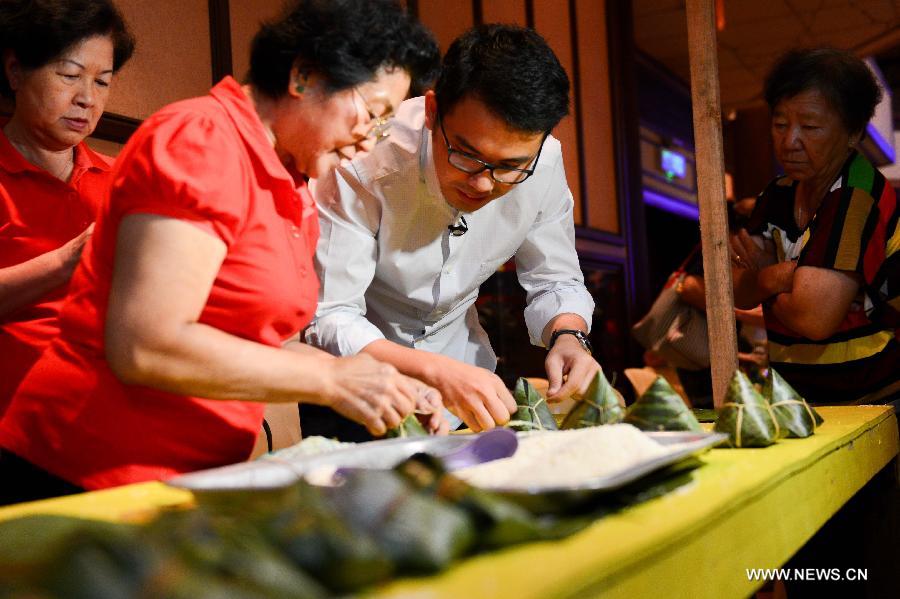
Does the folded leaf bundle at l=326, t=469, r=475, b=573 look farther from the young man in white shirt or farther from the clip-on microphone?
the clip-on microphone

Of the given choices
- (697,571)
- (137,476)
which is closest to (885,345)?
(697,571)

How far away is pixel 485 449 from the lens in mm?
1061

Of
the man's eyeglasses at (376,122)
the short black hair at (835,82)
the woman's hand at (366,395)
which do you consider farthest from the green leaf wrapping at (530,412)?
the short black hair at (835,82)

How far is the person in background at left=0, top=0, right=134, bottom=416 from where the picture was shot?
169 cm

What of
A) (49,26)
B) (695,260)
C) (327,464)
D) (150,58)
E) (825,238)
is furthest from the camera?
(695,260)

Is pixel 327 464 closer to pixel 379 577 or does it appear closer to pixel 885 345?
pixel 379 577

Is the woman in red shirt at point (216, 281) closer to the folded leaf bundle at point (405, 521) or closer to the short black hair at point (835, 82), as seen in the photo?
the folded leaf bundle at point (405, 521)

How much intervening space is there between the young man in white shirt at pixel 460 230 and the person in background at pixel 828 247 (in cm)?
60

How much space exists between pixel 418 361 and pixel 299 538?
951 millimetres

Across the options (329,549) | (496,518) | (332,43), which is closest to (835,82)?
(332,43)

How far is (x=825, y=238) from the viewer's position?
2295 millimetres

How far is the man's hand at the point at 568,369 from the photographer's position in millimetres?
1840

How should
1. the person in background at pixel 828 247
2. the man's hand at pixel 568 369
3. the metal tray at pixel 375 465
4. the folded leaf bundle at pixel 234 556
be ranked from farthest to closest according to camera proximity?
the person in background at pixel 828 247 < the man's hand at pixel 568 369 < the metal tray at pixel 375 465 < the folded leaf bundle at pixel 234 556

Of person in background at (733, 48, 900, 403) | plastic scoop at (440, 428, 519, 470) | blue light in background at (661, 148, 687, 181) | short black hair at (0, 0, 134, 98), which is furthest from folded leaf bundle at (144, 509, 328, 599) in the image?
blue light in background at (661, 148, 687, 181)
